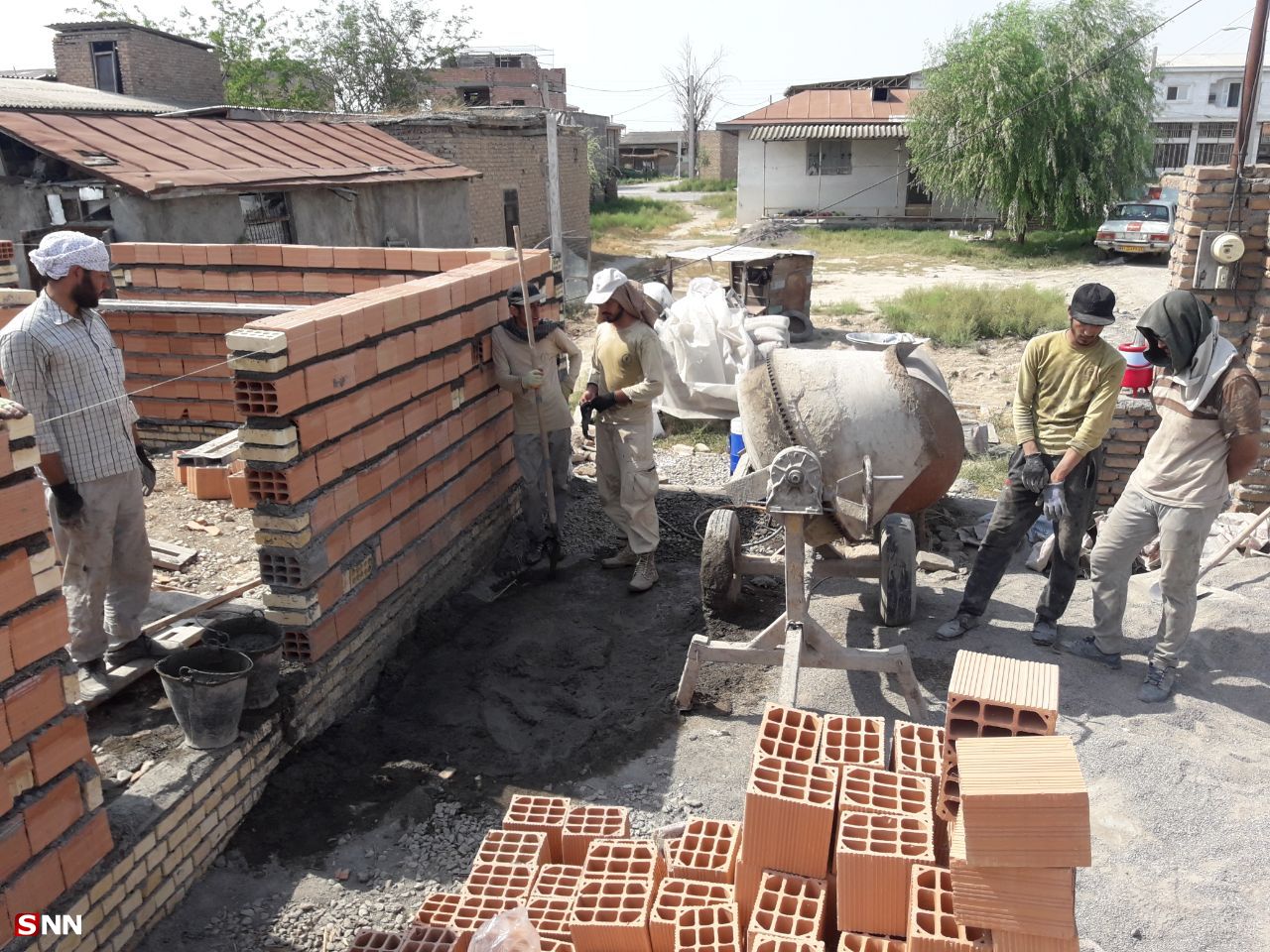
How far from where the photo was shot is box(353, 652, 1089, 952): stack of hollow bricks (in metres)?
2.41

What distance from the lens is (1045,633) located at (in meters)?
5.31

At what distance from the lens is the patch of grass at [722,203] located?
33.8 m

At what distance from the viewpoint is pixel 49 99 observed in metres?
15.6

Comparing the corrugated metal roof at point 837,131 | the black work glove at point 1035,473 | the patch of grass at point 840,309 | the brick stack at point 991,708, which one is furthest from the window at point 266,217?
the corrugated metal roof at point 837,131

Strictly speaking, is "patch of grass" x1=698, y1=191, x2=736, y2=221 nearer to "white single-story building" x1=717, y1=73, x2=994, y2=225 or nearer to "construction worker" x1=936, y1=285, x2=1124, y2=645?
"white single-story building" x1=717, y1=73, x2=994, y2=225

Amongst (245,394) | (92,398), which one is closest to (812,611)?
(245,394)

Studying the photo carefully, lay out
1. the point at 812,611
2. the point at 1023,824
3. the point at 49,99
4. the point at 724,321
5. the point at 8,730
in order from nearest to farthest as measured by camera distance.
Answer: the point at 1023,824 → the point at 8,730 → the point at 812,611 → the point at 724,321 → the point at 49,99

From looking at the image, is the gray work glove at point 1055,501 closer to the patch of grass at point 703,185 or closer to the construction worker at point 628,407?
the construction worker at point 628,407

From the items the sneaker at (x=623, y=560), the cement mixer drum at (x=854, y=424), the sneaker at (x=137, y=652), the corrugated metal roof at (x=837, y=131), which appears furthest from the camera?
the corrugated metal roof at (x=837, y=131)

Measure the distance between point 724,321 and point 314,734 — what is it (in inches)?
266

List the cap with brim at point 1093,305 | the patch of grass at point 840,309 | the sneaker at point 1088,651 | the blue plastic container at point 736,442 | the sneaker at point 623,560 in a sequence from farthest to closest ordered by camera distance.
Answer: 1. the patch of grass at point 840,309
2. the blue plastic container at point 736,442
3. the sneaker at point 623,560
4. the sneaker at point 1088,651
5. the cap with brim at point 1093,305

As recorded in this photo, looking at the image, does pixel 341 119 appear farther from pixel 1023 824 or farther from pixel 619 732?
pixel 1023 824

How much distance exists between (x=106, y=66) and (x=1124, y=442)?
80.6 ft

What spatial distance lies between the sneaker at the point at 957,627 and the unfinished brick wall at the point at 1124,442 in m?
2.12
